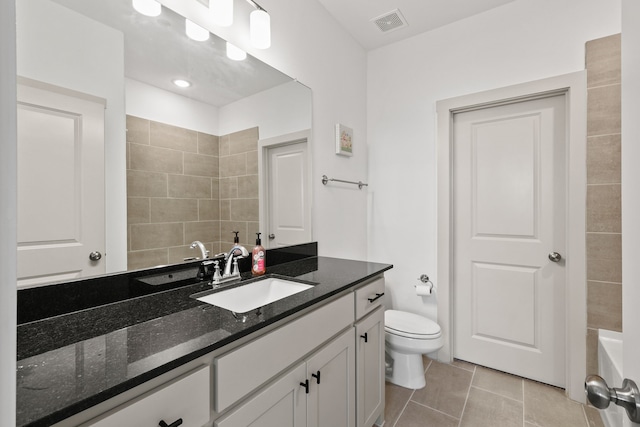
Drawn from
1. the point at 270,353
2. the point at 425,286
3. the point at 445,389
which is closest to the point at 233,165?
the point at 270,353

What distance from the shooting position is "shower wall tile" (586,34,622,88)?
1781 millimetres

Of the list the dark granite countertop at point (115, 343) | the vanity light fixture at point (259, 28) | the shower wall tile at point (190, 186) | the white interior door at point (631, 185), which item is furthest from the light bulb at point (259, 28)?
the white interior door at point (631, 185)

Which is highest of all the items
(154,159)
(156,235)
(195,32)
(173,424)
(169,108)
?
(195,32)

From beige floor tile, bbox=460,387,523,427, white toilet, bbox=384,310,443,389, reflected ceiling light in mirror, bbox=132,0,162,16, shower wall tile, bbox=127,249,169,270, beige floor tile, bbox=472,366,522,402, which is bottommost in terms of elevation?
beige floor tile, bbox=460,387,523,427

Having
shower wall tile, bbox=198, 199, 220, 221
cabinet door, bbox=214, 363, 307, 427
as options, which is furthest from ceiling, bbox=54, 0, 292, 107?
cabinet door, bbox=214, 363, 307, 427

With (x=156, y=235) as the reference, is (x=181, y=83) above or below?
above

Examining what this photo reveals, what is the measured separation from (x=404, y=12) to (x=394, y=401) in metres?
2.73

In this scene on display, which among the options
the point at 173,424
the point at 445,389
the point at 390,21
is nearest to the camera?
the point at 173,424

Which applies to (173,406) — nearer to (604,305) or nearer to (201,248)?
(201,248)

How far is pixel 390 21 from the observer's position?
7.70ft

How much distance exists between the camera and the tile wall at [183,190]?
1240 millimetres

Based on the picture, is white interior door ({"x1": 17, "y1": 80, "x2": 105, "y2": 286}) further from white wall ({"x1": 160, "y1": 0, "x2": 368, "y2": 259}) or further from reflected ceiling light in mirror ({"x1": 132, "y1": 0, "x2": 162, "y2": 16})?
white wall ({"x1": 160, "y1": 0, "x2": 368, "y2": 259})

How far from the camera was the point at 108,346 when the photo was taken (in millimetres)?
763

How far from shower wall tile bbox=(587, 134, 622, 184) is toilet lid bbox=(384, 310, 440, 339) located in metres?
1.36
